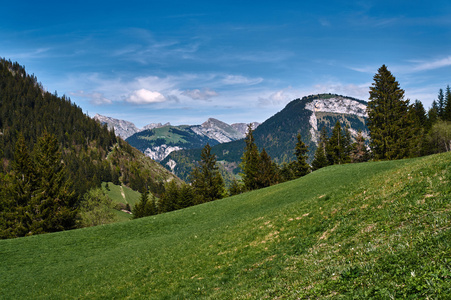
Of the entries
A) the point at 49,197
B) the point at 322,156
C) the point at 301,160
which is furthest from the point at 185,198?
the point at 322,156

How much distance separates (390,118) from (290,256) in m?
57.8

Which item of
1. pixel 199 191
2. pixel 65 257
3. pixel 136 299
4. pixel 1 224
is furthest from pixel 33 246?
pixel 199 191

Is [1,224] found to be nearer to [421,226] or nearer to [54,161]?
[54,161]

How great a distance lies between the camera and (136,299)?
55.2ft

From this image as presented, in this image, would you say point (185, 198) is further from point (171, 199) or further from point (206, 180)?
point (206, 180)

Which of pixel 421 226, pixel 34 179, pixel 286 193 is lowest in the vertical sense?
pixel 286 193

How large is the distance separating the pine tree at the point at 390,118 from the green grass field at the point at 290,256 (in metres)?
36.8

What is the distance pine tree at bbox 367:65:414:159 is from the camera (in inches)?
2266

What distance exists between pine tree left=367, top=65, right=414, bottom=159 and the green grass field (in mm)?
36760

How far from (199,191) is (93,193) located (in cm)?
4601

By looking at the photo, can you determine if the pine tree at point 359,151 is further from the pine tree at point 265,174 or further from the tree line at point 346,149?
the pine tree at point 265,174

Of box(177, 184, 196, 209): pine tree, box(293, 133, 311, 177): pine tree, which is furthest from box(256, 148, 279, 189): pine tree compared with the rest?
box(177, 184, 196, 209): pine tree

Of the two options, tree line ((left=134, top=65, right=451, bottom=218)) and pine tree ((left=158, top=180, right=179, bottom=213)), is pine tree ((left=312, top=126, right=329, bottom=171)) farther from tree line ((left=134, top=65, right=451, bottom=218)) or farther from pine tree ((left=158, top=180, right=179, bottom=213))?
pine tree ((left=158, top=180, right=179, bottom=213))

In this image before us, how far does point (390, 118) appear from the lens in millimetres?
58969
